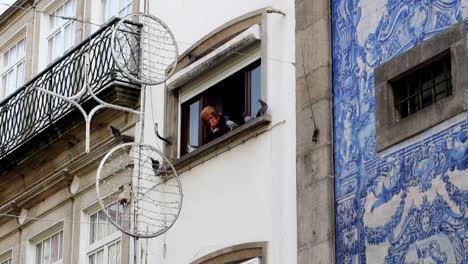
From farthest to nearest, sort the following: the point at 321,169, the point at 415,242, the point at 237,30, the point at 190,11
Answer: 1. the point at 190,11
2. the point at 237,30
3. the point at 321,169
4. the point at 415,242

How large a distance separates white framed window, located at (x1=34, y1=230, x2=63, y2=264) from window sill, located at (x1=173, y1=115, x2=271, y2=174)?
12.5ft

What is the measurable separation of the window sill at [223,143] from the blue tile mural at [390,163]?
4.92 ft

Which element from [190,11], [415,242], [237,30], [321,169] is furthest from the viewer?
[190,11]

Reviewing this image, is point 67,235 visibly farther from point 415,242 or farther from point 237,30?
point 415,242

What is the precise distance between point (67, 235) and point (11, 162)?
2.06 metres

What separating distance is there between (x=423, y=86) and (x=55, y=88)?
889 centimetres

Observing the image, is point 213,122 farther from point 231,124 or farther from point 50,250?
point 50,250

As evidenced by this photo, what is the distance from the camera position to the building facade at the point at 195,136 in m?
16.7

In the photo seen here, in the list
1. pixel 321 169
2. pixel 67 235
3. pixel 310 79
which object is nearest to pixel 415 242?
pixel 321 169

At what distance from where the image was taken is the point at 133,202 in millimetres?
19312

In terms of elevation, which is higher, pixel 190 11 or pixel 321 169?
pixel 190 11

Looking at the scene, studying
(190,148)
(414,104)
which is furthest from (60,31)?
(414,104)

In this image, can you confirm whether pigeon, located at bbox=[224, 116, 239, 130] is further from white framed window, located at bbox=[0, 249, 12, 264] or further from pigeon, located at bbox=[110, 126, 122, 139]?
white framed window, located at bbox=[0, 249, 12, 264]

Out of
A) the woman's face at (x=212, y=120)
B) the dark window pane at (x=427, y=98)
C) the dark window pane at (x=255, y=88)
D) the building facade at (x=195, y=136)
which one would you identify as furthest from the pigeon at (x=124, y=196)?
the dark window pane at (x=427, y=98)
